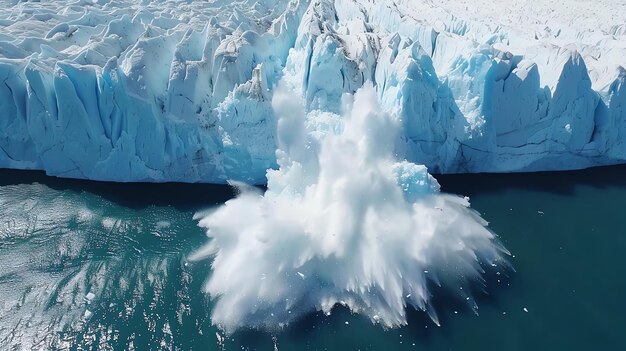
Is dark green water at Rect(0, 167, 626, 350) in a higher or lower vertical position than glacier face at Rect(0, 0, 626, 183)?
lower

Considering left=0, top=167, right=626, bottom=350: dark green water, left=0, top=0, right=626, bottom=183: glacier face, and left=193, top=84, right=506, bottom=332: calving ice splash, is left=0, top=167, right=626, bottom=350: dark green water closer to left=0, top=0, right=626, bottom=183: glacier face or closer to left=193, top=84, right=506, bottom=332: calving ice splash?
left=193, top=84, right=506, bottom=332: calving ice splash

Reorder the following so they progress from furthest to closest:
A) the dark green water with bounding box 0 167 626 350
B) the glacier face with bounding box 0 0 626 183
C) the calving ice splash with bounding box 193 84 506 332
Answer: the glacier face with bounding box 0 0 626 183
the calving ice splash with bounding box 193 84 506 332
the dark green water with bounding box 0 167 626 350

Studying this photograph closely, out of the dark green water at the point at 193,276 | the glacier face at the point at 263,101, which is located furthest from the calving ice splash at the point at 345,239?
the glacier face at the point at 263,101

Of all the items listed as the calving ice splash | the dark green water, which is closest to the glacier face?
the dark green water

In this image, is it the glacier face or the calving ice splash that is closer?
the calving ice splash

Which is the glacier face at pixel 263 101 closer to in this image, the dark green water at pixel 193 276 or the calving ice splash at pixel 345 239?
the dark green water at pixel 193 276

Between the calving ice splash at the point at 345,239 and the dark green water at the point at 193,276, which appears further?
the calving ice splash at the point at 345,239
